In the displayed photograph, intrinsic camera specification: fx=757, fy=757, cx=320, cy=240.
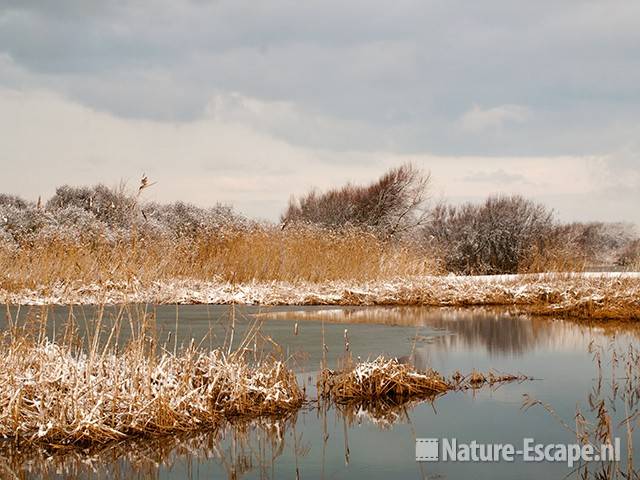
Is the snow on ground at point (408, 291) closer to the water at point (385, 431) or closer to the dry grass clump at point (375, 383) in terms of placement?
the water at point (385, 431)

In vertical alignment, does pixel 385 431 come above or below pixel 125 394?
below

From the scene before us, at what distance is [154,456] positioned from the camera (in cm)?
480

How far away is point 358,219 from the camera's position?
35312 millimetres

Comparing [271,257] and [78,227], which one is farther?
[78,227]

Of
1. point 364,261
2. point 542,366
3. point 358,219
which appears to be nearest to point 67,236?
point 364,261

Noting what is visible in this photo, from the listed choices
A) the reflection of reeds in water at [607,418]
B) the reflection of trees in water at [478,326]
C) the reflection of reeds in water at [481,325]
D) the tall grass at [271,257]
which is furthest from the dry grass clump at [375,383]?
the tall grass at [271,257]

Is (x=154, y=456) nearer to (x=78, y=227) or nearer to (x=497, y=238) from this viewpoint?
(x=78, y=227)

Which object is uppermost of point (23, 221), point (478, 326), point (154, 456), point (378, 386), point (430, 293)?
point (23, 221)

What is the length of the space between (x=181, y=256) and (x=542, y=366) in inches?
460

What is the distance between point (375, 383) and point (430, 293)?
10.0 metres

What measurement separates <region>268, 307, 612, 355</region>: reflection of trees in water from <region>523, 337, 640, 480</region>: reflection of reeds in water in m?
1.75

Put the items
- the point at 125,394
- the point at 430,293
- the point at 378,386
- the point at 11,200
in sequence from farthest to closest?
1. the point at 11,200
2. the point at 430,293
3. the point at 378,386
4. the point at 125,394

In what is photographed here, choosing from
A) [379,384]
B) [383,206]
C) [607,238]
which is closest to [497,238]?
[383,206]

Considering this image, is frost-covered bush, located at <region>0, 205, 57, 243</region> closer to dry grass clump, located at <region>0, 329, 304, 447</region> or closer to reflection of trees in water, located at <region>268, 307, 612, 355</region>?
reflection of trees in water, located at <region>268, 307, 612, 355</region>
